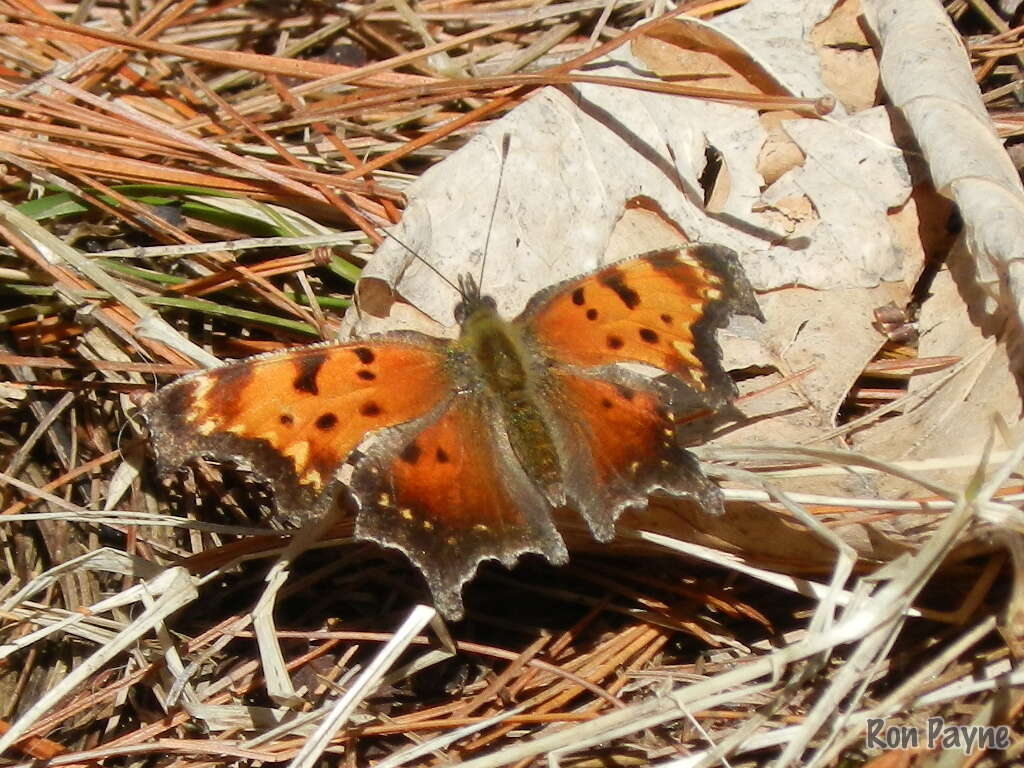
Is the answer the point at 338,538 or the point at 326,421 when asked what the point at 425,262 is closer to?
the point at 326,421

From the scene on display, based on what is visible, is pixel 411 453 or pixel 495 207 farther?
pixel 495 207

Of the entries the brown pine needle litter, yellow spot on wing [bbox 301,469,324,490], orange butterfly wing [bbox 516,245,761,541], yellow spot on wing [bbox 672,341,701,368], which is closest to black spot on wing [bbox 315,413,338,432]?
yellow spot on wing [bbox 301,469,324,490]

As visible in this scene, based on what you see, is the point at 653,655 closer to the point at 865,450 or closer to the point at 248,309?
the point at 865,450

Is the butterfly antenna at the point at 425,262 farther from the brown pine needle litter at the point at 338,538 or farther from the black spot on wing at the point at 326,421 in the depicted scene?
the black spot on wing at the point at 326,421

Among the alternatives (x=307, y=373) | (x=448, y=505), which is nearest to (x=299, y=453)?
(x=307, y=373)

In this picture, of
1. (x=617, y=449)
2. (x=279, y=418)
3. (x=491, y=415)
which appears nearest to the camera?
(x=279, y=418)

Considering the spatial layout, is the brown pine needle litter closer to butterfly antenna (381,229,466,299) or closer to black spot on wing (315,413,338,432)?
butterfly antenna (381,229,466,299)

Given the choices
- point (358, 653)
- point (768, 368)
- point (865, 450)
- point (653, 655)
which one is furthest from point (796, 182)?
point (358, 653)
